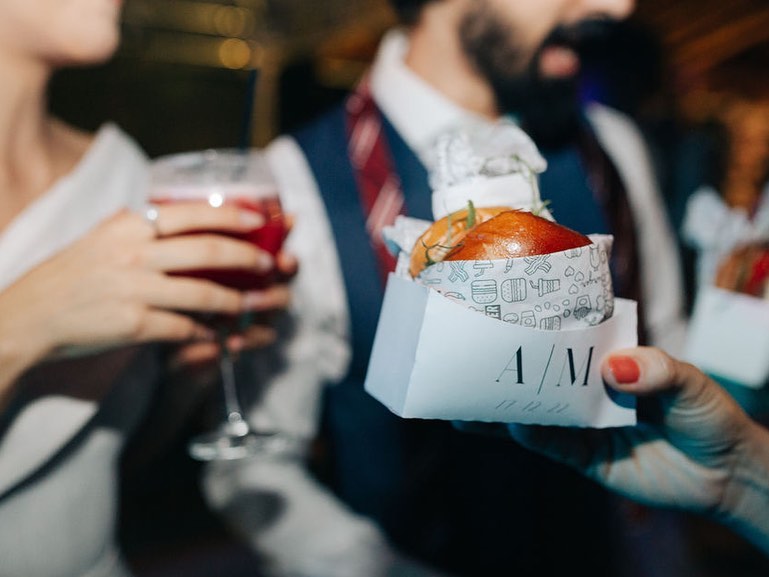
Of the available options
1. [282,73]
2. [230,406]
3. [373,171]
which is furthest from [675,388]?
[282,73]

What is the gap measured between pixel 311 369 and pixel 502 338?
2.79 feet

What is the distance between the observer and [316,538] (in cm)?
127

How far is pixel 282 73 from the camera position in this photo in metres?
4.54

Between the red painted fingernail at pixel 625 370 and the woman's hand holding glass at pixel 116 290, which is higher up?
the red painted fingernail at pixel 625 370

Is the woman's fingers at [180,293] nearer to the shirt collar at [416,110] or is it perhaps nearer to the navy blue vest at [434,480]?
the navy blue vest at [434,480]

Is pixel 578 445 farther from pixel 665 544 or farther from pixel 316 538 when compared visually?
pixel 665 544

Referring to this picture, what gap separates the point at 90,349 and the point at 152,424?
0.47 meters

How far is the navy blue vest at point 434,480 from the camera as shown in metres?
1.31

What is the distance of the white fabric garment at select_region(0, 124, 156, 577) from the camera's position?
0.99 metres

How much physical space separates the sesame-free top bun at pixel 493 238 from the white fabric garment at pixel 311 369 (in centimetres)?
69

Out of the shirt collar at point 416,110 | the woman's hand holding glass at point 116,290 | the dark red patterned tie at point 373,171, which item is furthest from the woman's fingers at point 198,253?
the shirt collar at point 416,110

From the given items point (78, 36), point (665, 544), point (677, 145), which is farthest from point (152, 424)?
point (677, 145)

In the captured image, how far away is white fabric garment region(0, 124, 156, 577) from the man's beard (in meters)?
0.76

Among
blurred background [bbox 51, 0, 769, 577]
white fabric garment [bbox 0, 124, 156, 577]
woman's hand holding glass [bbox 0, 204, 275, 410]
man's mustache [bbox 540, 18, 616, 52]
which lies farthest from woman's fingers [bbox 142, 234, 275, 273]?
blurred background [bbox 51, 0, 769, 577]
